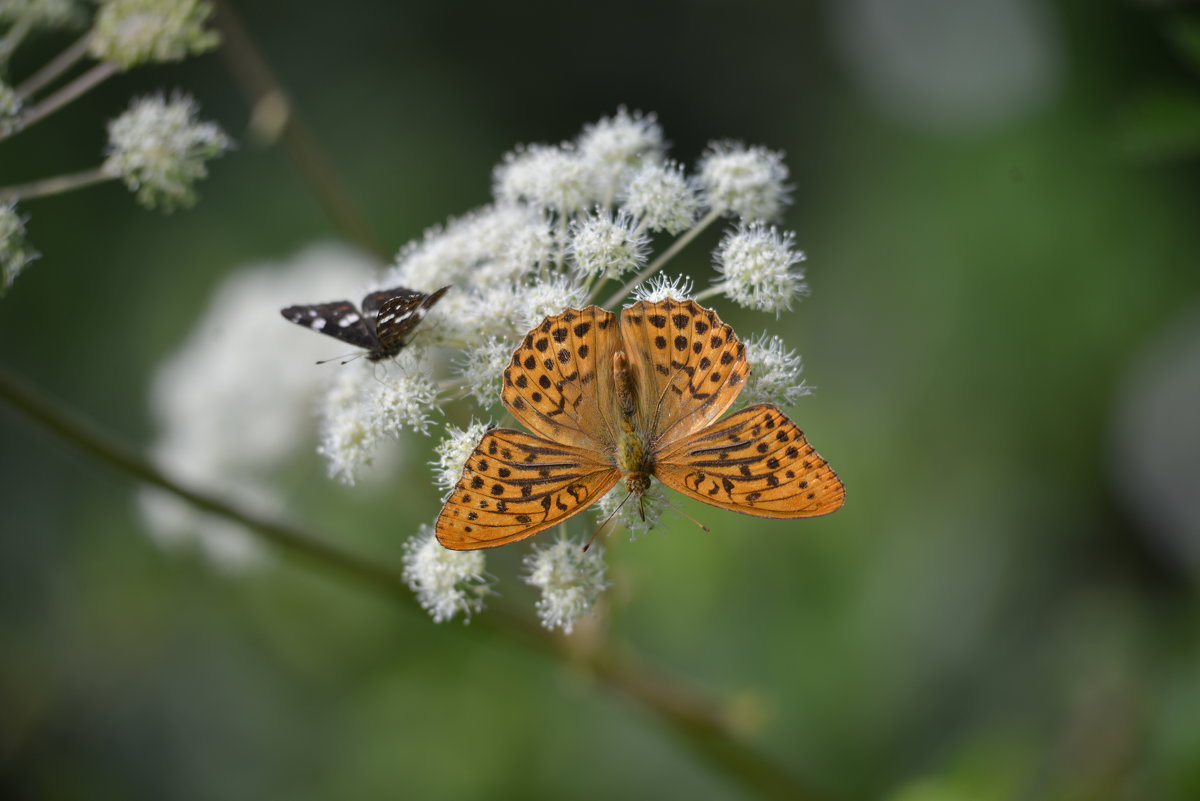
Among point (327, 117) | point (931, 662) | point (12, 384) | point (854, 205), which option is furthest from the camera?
point (327, 117)

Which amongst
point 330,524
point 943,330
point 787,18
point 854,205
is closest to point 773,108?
point 787,18

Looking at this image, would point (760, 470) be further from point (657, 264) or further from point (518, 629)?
point (518, 629)

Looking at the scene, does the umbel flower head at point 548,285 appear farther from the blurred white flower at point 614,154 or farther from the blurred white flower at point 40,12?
the blurred white flower at point 40,12

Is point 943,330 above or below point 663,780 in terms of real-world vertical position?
above

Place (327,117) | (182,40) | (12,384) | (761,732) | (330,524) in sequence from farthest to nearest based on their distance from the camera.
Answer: (327,117) < (330,524) < (761,732) < (182,40) < (12,384)

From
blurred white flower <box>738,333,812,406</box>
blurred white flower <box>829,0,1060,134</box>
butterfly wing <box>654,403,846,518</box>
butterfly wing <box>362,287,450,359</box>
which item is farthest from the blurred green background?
butterfly wing <box>362,287,450,359</box>

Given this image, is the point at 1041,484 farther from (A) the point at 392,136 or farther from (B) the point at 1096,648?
(A) the point at 392,136

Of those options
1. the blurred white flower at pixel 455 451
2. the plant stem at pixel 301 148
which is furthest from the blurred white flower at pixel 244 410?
the blurred white flower at pixel 455 451
